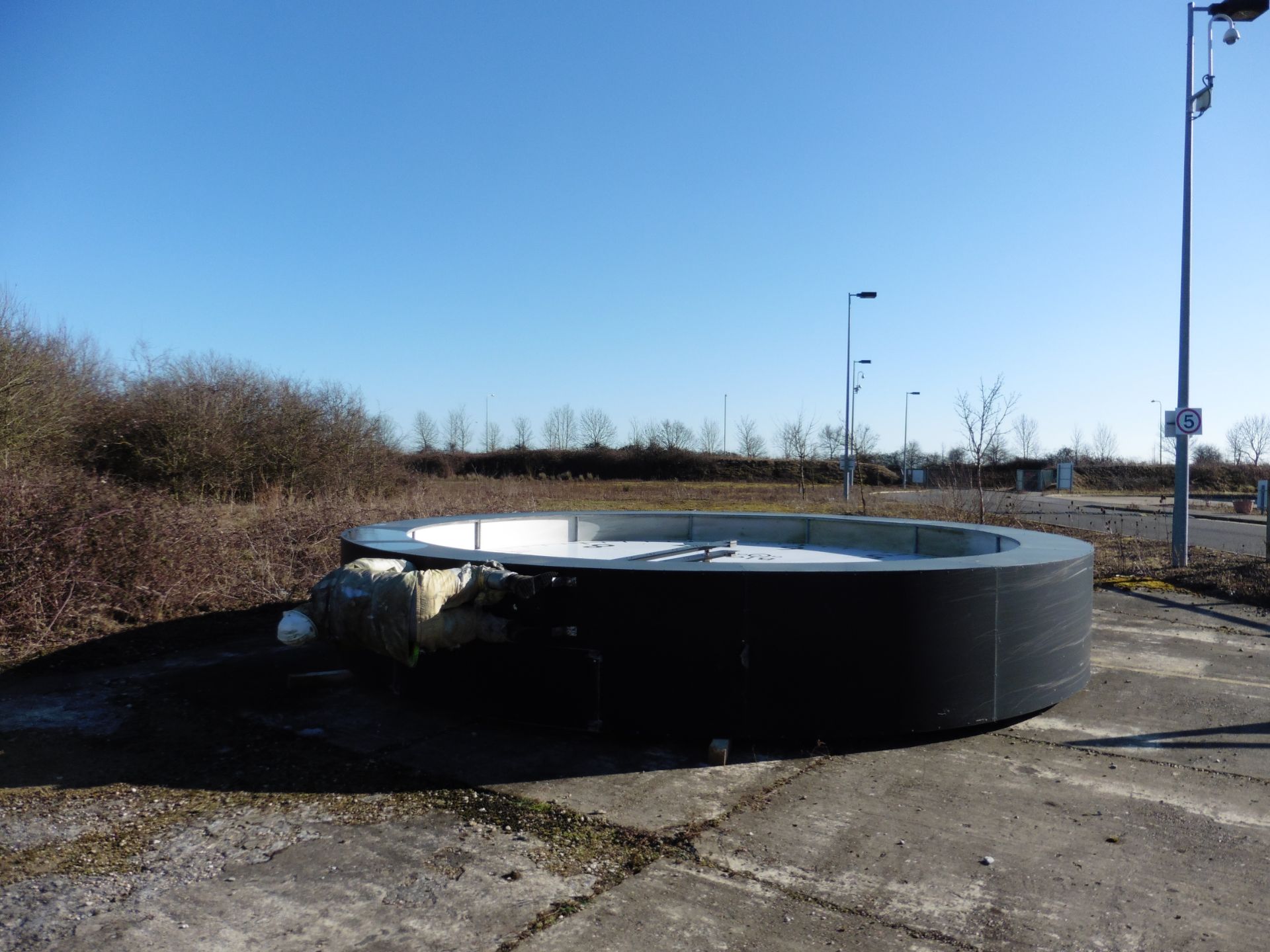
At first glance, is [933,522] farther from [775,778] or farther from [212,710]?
[212,710]

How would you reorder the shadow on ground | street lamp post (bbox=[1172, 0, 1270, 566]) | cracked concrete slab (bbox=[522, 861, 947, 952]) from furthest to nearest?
street lamp post (bbox=[1172, 0, 1270, 566]) < the shadow on ground < cracked concrete slab (bbox=[522, 861, 947, 952])

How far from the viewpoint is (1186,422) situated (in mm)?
15172

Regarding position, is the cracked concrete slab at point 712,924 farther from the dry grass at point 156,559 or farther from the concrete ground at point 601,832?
the dry grass at point 156,559

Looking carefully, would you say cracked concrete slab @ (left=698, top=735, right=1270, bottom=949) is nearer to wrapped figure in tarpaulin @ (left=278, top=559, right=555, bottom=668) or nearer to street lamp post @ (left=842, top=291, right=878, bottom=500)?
wrapped figure in tarpaulin @ (left=278, top=559, right=555, bottom=668)

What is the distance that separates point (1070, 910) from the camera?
3295 millimetres

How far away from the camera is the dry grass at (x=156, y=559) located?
796 centimetres

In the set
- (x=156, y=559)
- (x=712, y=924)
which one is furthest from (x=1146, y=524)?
(x=712, y=924)

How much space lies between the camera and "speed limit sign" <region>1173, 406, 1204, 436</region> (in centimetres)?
1509

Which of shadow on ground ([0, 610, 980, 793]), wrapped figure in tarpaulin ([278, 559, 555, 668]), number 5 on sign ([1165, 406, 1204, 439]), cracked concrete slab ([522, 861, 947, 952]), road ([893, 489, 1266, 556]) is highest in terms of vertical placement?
number 5 on sign ([1165, 406, 1204, 439])

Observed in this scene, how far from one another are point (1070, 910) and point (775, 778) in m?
1.68

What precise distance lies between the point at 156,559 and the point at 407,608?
19.6 feet

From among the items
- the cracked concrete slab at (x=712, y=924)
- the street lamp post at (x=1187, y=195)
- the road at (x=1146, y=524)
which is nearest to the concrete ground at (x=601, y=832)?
the cracked concrete slab at (x=712, y=924)

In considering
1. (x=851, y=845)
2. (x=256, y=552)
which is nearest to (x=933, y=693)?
(x=851, y=845)

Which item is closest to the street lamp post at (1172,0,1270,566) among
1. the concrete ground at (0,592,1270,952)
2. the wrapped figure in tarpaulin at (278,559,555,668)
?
the concrete ground at (0,592,1270,952)
